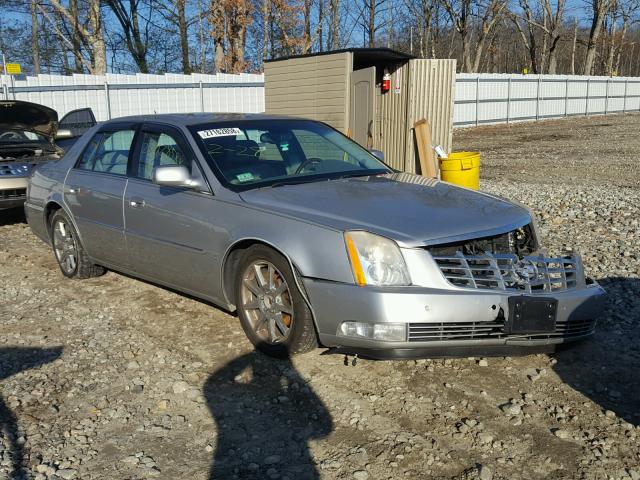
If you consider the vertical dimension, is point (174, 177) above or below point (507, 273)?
above

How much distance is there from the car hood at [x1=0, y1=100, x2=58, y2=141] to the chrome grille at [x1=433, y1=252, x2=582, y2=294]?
733 cm

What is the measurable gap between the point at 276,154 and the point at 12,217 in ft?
21.0

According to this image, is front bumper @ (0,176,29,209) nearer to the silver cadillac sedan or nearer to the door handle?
the silver cadillac sedan

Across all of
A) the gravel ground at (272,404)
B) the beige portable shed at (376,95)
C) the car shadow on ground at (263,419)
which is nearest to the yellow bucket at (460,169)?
the beige portable shed at (376,95)

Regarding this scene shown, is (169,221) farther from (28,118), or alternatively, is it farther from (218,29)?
(218,29)

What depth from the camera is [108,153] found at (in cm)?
571

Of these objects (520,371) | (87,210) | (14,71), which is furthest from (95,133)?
(14,71)

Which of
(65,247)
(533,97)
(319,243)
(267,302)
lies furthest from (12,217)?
(533,97)

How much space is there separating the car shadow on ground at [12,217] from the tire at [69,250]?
11.0ft

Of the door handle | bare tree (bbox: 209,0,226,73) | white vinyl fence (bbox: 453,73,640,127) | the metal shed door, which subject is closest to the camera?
the door handle

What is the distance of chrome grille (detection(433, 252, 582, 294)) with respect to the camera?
3.64 meters

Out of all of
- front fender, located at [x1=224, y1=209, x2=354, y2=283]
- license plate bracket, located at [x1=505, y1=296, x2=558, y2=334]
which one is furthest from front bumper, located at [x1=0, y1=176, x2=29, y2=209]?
license plate bracket, located at [x1=505, y1=296, x2=558, y2=334]

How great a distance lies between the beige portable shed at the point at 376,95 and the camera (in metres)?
10.6

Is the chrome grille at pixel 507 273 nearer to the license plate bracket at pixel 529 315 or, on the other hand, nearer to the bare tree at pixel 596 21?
the license plate bracket at pixel 529 315
